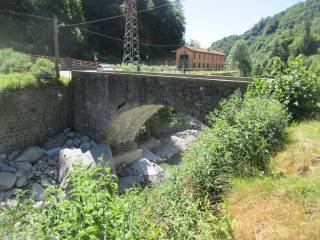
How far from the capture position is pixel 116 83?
44.3ft

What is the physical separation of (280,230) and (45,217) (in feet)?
9.20

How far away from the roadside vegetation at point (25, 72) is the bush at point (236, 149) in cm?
1139

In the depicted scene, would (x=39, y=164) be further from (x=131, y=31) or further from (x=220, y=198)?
(x=131, y=31)

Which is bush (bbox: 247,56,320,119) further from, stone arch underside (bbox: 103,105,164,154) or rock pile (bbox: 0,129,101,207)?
rock pile (bbox: 0,129,101,207)

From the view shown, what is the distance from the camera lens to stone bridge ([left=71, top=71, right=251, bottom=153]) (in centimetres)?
987

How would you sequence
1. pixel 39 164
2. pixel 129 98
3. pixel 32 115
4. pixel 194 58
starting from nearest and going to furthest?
pixel 129 98
pixel 39 164
pixel 32 115
pixel 194 58

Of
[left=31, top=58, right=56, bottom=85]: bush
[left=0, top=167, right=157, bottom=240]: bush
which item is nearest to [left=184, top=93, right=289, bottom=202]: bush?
[left=0, top=167, right=157, bottom=240]: bush

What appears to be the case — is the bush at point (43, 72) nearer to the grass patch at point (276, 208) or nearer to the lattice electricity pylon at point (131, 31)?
the lattice electricity pylon at point (131, 31)

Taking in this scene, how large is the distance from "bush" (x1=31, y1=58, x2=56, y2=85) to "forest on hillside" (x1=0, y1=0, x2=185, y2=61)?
12.2 m

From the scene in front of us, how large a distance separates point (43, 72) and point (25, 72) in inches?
37.2

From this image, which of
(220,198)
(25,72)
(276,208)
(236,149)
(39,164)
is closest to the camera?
(276,208)

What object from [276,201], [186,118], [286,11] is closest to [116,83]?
[276,201]

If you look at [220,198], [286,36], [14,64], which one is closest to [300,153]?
[220,198]

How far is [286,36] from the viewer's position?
6888 centimetres
